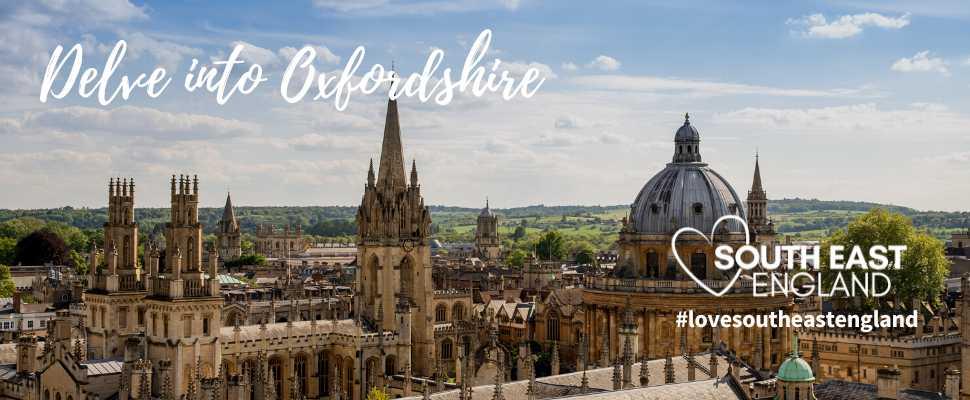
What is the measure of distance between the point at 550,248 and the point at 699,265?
114m

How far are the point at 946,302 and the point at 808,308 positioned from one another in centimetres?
1592

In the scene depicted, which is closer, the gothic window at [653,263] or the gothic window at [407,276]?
the gothic window at [653,263]

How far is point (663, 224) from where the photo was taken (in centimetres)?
6538

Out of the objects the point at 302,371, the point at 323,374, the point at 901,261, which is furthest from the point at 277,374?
the point at 901,261

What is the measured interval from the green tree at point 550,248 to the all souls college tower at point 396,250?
10034 cm

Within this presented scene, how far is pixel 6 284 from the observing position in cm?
11262

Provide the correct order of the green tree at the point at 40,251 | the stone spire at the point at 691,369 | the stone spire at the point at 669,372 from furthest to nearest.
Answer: the green tree at the point at 40,251, the stone spire at the point at 691,369, the stone spire at the point at 669,372

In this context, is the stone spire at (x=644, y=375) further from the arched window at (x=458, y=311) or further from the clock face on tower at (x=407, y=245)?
the arched window at (x=458, y=311)

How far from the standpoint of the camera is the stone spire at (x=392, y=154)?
3002 inches

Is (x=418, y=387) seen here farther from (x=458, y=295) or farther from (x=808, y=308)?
(x=458, y=295)

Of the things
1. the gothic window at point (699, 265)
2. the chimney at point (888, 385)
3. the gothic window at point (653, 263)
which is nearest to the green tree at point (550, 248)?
the gothic window at point (653, 263)

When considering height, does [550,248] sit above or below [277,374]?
above

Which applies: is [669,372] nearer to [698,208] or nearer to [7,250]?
[698,208]

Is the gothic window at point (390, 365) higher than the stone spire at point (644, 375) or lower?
lower
